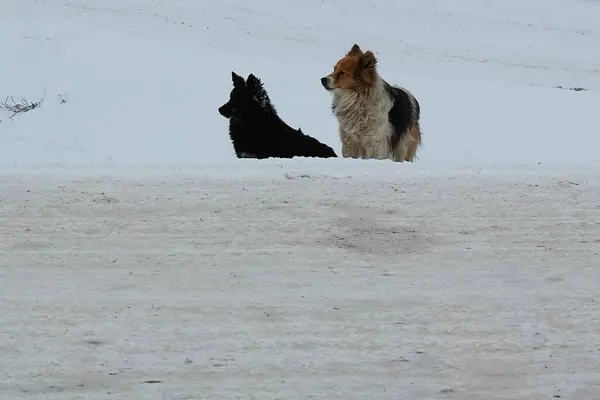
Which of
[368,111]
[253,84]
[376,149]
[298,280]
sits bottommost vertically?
[298,280]

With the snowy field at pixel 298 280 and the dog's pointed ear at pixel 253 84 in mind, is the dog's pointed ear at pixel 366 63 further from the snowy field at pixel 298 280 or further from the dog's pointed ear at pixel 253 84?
the snowy field at pixel 298 280

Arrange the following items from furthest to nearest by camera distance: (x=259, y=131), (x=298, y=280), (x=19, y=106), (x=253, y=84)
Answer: (x=19, y=106) < (x=253, y=84) < (x=259, y=131) < (x=298, y=280)

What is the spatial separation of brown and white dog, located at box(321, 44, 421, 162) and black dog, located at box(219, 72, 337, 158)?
16.1 inches

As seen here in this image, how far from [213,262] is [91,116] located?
31.0 feet

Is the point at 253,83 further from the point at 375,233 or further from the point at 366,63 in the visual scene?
the point at 375,233

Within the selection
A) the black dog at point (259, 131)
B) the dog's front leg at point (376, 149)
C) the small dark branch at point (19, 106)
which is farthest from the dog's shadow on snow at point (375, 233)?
the small dark branch at point (19, 106)

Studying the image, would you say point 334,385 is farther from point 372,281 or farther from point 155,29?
point 155,29

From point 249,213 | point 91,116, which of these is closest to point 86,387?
point 249,213

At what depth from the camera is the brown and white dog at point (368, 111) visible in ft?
25.6

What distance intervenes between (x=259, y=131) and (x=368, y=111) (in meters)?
1.13

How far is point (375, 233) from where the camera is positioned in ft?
13.5

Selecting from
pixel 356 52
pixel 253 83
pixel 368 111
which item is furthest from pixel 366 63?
pixel 253 83

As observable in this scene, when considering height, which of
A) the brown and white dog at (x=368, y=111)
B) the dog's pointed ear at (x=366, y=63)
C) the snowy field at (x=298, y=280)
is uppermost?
the dog's pointed ear at (x=366, y=63)

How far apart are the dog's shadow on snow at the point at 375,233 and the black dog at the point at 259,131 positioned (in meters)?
3.16
